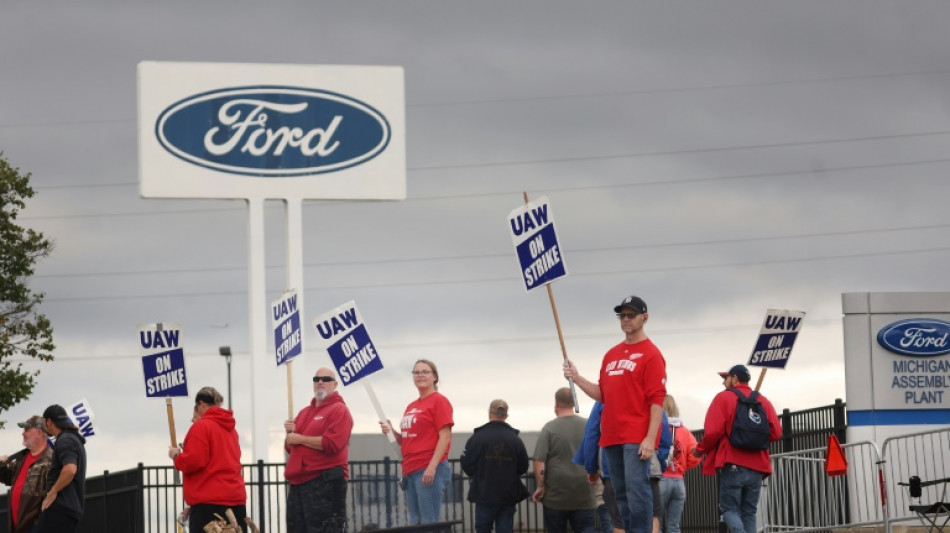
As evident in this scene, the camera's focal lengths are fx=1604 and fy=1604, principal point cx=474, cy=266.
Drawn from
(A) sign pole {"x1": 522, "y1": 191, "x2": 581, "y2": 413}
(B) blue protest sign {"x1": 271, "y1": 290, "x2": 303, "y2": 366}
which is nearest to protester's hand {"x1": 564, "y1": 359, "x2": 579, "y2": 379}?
(A) sign pole {"x1": 522, "y1": 191, "x2": 581, "y2": 413}

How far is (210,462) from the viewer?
50.3ft

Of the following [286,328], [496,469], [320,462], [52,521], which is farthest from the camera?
[286,328]

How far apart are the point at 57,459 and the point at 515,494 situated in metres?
4.68

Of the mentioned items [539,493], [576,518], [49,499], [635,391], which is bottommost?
[576,518]

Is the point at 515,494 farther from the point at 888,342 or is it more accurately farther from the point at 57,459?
the point at 888,342

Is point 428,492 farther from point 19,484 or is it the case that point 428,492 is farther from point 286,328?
point 286,328

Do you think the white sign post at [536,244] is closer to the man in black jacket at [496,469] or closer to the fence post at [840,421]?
the man in black jacket at [496,469]

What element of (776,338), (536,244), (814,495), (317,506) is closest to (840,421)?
(776,338)

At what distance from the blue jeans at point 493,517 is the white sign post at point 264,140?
9304 mm

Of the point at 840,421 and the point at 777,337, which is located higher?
the point at 777,337

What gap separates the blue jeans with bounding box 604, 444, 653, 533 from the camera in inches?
502

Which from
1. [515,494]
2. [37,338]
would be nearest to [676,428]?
[515,494]

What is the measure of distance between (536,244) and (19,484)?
18.4 ft

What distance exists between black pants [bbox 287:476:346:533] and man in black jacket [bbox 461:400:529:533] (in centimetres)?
138
